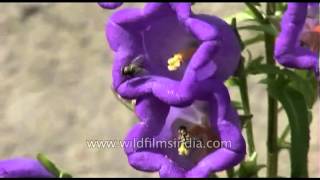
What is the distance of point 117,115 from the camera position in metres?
2.87

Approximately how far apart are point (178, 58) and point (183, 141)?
11 centimetres

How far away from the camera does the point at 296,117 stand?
119 cm

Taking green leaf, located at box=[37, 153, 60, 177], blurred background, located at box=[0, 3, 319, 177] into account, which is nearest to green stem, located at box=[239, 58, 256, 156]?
green leaf, located at box=[37, 153, 60, 177]

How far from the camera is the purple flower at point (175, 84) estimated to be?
1.00m

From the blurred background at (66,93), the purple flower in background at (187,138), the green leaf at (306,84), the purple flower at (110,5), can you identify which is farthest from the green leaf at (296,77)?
the blurred background at (66,93)

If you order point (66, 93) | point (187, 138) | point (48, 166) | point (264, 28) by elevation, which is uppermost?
point (264, 28)

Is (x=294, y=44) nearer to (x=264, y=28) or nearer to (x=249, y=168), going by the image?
(x=264, y=28)

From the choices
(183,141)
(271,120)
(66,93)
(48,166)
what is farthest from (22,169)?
(66,93)

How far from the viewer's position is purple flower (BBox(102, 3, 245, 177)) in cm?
100

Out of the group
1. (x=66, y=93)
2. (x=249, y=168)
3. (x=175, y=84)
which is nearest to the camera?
(x=175, y=84)

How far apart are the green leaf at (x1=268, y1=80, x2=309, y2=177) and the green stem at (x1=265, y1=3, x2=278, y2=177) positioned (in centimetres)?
2

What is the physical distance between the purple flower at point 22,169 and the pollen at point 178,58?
9.6 inches

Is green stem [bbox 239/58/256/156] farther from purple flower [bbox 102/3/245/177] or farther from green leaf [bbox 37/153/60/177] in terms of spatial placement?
green leaf [bbox 37/153/60/177]

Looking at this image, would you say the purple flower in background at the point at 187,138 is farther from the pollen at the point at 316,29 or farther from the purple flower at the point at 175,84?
the pollen at the point at 316,29
